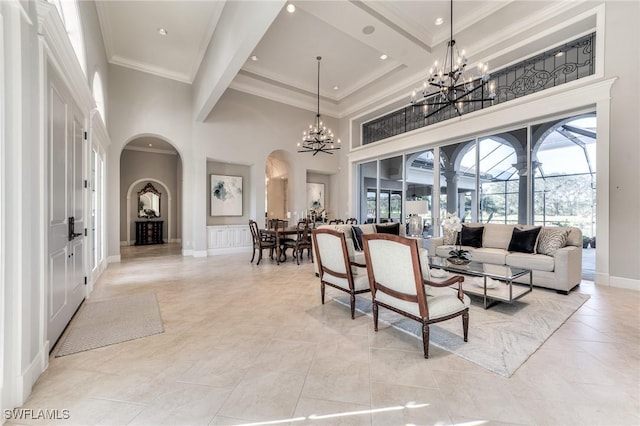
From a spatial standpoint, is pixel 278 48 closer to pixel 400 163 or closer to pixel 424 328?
pixel 400 163

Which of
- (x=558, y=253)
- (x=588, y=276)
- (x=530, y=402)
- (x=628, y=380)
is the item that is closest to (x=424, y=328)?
(x=530, y=402)

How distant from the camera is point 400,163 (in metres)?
8.23

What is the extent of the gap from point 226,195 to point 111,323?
541 centimetres

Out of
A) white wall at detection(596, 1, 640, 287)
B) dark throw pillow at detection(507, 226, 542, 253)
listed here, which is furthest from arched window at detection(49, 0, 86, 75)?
white wall at detection(596, 1, 640, 287)

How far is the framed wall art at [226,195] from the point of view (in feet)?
25.7

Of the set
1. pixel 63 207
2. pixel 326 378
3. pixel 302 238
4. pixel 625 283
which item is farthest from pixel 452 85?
pixel 63 207

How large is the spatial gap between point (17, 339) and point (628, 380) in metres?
4.02

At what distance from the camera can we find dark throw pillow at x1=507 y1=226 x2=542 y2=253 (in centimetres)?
445

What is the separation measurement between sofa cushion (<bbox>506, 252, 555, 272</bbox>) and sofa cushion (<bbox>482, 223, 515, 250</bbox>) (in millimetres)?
577

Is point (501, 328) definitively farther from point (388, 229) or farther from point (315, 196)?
point (315, 196)

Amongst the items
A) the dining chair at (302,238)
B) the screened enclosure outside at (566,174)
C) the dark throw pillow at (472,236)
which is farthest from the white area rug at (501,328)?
the dining chair at (302,238)

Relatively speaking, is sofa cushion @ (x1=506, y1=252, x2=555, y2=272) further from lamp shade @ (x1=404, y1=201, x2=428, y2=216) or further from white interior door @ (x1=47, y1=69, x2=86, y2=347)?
white interior door @ (x1=47, y1=69, x2=86, y2=347)

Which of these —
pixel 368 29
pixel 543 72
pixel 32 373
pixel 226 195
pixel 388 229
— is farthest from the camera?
pixel 226 195

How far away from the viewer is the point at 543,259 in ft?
13.2
